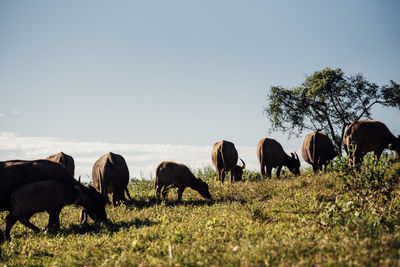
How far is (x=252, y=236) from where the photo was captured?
5410 millimetres

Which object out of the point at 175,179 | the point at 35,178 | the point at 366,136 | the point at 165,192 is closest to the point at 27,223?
the point at 35,178

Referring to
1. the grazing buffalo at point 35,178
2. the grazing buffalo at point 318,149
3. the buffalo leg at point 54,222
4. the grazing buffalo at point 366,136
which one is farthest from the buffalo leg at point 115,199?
the grazing buffalo at point 318,149

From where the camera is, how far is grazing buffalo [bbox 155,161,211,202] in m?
11.1

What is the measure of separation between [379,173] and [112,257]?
18.9 ft

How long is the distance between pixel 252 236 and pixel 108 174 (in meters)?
7.20

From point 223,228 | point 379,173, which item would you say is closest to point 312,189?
point 379,173

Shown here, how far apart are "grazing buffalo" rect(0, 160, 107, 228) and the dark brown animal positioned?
199cm

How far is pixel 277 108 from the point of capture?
27578 millimetres

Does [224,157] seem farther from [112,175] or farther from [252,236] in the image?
[252,236]

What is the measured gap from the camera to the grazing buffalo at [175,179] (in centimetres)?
1112

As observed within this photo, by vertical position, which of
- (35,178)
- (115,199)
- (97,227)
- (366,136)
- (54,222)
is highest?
(366,136)

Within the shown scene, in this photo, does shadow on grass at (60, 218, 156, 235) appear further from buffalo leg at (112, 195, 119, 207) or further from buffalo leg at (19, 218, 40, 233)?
buffalo leg at (112, 195, 119, 207)

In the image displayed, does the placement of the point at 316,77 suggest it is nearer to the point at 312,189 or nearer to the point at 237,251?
the point at 312,189

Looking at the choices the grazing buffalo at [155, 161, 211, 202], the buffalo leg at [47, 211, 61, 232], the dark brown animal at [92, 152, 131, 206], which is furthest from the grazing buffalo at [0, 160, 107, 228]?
the grazing buffalo at [155, 161, 211, 202]
